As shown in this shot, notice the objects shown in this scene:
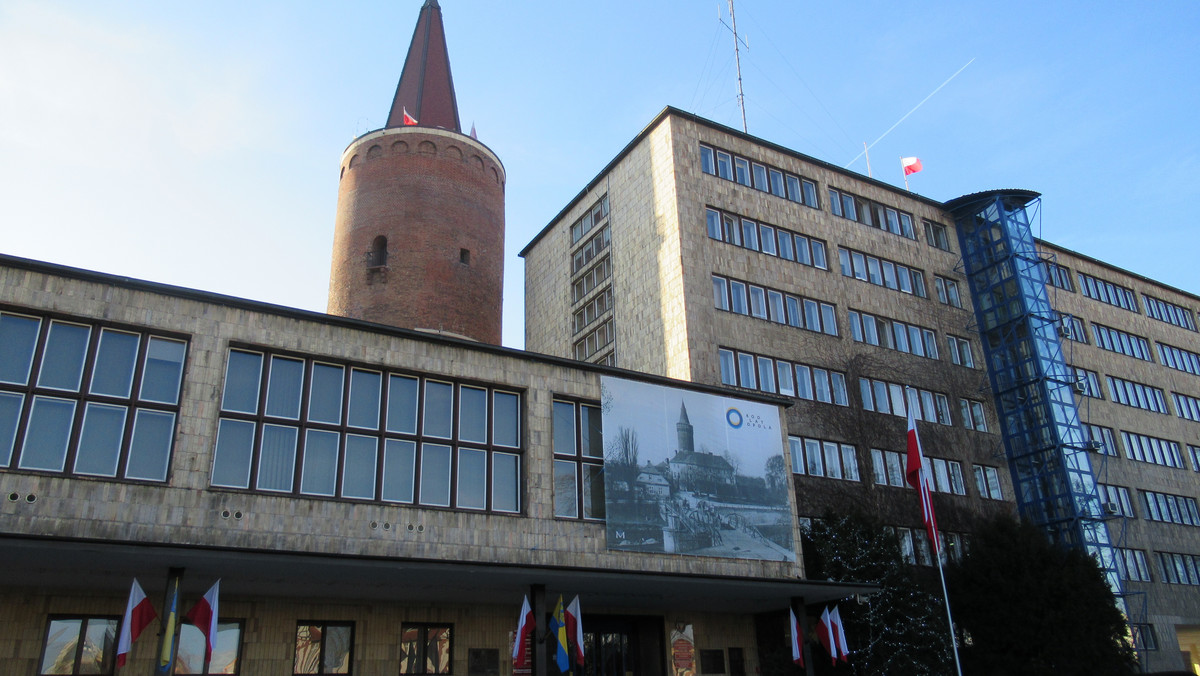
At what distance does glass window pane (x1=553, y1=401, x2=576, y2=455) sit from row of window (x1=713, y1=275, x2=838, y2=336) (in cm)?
1385

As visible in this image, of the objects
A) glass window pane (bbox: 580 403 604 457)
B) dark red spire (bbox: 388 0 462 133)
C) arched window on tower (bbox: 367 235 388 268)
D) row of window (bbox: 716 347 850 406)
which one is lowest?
glass window pane (bbox: 580 403 604 457)

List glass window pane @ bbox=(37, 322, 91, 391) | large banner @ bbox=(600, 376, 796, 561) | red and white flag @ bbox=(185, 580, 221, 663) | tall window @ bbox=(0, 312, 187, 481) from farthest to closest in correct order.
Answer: large banner @ bbox=(600, 376, 796, 561)
glass window pane @ bbox=(37, 322, 91, 391)
tall window @ bbox=(0, 312, 187, 481)
red and white flag @ bbox=(185, 580, 221, 663)

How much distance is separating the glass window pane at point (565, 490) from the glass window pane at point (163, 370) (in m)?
8.45

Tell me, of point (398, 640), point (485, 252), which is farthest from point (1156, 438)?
point (398, 640)

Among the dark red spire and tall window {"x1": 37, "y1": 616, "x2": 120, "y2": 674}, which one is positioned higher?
the dark red spire

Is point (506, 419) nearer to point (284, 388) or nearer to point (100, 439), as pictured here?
point (284, 388)

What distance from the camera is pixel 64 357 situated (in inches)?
675

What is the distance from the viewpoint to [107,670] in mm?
16984

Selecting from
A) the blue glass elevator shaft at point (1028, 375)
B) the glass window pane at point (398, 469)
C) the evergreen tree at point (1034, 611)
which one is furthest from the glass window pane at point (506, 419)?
the blue glass elevator shaft at point (1028, 375)

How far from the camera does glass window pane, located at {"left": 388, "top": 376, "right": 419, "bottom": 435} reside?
792 inches

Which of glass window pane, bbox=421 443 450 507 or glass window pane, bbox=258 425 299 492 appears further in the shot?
glass window pane, bbox=421 443 450 507

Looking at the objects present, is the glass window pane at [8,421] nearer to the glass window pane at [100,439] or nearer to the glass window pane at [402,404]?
the glass window pane at [100,439]

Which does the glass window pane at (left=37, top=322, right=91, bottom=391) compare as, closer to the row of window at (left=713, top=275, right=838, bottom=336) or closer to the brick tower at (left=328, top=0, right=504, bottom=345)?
the brick tower at (left=328, top=0, right=504, bottom=345)

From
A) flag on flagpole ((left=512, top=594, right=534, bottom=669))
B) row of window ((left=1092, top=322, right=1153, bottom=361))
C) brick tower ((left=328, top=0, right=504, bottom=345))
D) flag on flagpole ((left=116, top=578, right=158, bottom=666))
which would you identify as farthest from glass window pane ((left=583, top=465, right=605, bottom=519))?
row of window ((left=1092, top=322, right=1153, bottom=361))
